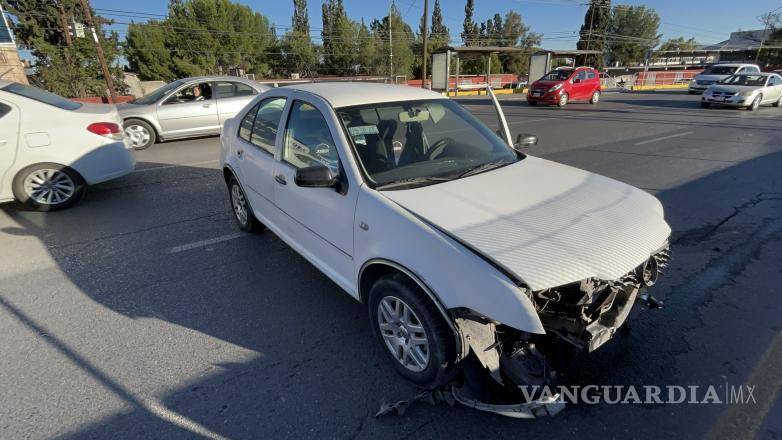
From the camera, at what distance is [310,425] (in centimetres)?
214

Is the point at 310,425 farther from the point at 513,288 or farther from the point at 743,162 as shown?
the point at 743,162

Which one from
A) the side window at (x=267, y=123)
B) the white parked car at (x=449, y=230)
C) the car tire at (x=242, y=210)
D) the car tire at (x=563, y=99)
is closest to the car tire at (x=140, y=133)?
the car tire at (x=242, y=210)

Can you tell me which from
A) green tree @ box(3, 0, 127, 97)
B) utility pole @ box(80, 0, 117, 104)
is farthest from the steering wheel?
green tree @ box(3, 0, 127, 97)

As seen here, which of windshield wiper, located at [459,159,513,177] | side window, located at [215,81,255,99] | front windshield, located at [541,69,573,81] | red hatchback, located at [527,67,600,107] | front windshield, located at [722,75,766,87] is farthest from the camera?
front windshield, located at [541,69,573,81]

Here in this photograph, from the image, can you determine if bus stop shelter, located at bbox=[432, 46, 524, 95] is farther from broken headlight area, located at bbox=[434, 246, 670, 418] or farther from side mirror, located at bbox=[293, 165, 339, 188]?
broken headlight area, located at bbox=[434, 246, 670, 418]

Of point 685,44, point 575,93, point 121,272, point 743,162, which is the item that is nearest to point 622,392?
point 121,272

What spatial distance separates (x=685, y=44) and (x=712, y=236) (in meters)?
114

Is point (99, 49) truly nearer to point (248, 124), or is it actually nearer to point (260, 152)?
point (248, 124)

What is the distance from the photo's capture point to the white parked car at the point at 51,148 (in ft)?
15.8

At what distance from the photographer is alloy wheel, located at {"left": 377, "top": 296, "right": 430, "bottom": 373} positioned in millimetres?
2207

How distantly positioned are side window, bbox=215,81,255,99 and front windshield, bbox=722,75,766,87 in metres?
19.3

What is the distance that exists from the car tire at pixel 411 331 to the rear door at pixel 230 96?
8.59 m

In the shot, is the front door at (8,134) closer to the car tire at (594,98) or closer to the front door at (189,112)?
the front door at (189,112)

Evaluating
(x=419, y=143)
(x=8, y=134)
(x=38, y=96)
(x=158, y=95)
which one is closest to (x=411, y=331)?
(x=419, y=143)
